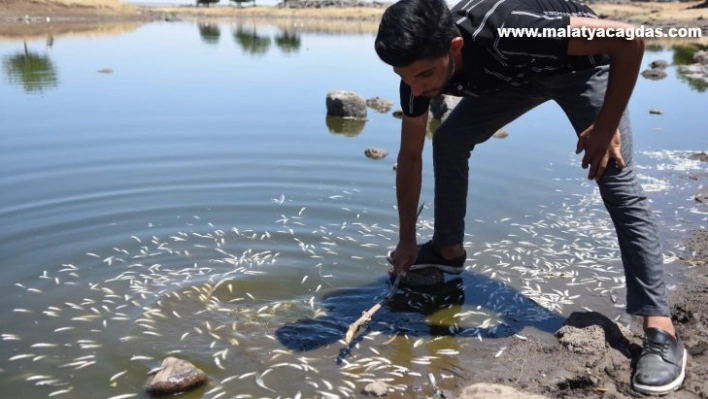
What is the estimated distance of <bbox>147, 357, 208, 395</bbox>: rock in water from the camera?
195 inches

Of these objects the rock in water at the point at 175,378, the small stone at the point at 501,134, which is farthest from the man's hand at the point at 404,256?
the small stone at the point at 501,134

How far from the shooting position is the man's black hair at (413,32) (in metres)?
4.62

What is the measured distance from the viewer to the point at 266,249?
303 inches

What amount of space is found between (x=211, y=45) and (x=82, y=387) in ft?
119

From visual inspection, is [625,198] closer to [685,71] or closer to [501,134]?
[501,134]

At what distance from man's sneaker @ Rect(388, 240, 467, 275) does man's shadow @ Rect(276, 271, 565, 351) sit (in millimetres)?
211

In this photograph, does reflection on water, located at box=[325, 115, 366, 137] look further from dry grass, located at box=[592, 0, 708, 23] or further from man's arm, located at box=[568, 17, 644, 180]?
dry grass, located at box=[592, 0, 708, 23]

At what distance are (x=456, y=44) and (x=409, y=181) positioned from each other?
1.34 metres

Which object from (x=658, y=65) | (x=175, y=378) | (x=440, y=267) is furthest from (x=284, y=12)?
(x=175, y=378)

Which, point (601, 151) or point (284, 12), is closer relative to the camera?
point (601, 151)

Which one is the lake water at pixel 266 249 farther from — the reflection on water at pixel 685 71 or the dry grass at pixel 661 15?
the dry grass at pixel 661 15

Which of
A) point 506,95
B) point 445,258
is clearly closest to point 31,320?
point 445,258

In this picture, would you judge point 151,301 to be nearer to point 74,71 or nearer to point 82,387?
point 82,387

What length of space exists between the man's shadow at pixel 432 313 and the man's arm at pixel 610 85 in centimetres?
171
